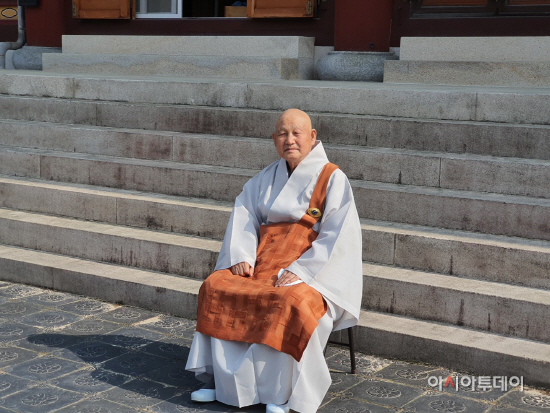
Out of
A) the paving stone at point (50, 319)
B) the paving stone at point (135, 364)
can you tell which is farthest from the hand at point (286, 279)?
the paving stone at point (50, 319)

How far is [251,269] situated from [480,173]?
207 centimetres

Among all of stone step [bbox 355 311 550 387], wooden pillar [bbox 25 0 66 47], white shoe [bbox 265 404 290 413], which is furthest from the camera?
wooden pillar [bbox 25 0 66 47]

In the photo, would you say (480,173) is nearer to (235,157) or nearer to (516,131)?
(516,131)

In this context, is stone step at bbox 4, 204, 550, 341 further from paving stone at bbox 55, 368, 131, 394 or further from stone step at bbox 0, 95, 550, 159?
paving stone at bbox 55, 368, 131, 394

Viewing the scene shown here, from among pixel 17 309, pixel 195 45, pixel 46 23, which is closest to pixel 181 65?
pixel 195 45

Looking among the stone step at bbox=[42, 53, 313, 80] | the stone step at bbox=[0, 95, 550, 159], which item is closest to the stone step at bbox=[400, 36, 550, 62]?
the stone step at bbox=[42, 53, 313, 80]

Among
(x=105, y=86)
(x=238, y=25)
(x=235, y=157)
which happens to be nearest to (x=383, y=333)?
(x=235, y=157)

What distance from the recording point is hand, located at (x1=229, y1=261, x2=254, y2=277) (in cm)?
420

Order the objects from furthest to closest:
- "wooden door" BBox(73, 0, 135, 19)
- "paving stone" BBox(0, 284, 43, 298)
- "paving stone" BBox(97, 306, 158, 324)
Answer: "wooden door" BBox(73, 0, 135, 19)
"paving stone" BBox(0, 284, 43, 298)
"paving stone" BBox(97, 306, 158, 324)

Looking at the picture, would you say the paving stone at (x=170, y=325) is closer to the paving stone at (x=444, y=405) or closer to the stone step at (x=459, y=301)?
the stone step at (x=459, y=301)

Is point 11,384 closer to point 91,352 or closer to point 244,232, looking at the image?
point 91,352

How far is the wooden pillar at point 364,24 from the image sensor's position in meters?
9.03

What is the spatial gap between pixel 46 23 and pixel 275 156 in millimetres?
6582

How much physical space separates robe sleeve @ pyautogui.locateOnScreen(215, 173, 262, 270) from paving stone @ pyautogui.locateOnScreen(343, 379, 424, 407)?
89cm
